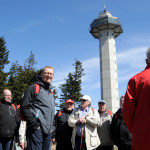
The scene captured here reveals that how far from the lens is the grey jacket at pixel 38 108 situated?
3.23m

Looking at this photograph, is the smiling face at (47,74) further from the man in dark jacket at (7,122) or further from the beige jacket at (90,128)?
the man in dark jacket at (7,122)

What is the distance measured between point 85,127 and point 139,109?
287cm

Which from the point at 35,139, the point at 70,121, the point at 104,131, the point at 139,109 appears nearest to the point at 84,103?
the point at 70,121

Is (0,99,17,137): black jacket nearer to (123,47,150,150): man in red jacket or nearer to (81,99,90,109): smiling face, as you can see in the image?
(81,99,90,109): smiling face

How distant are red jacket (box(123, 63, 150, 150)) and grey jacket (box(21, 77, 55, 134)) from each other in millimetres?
1404

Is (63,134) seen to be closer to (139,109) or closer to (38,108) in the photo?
(38,108)

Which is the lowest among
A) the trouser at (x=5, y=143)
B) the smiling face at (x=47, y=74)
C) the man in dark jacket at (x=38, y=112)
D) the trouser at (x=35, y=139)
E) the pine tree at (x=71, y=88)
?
the trouser at (x=5, y=143)

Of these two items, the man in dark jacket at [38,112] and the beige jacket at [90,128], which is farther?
the beige jacket at [90,128]

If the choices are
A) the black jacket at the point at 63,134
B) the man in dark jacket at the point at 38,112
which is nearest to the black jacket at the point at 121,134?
the black jacket at the point at 63,134

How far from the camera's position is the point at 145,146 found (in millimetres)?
2326

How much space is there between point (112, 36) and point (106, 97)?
43.3 ft

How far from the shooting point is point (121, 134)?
5074 millimetres

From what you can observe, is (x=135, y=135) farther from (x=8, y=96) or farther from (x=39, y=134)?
(x=8, y=96)

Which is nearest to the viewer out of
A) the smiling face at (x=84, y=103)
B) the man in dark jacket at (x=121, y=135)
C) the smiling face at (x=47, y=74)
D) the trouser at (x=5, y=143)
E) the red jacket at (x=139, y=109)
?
the red jacket at (x=139, y=109)
